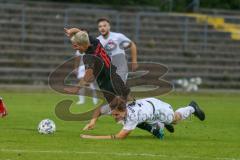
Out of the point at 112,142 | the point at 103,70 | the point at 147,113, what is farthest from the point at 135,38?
the point at 112,142

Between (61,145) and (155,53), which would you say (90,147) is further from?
(155,53)

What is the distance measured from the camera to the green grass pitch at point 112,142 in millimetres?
11422

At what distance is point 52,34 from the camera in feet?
117

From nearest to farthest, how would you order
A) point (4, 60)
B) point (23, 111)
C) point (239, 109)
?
1. point (23, 111)
2. point (239, 109)
3. point (4, 60)

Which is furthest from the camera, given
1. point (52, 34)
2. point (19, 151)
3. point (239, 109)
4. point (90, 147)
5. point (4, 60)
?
point (52, 34)

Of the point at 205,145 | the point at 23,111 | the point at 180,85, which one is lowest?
the point at 180,85

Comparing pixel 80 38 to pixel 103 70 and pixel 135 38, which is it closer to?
pixel 103 70

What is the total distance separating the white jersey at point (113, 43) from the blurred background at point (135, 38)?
47.7ft

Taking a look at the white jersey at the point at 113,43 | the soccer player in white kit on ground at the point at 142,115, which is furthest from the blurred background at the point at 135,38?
the soccer player in white kit on ground at the point at 142,115

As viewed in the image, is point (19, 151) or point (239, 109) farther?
point (239, 109)

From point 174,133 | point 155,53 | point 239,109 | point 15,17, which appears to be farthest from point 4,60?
point 174,133

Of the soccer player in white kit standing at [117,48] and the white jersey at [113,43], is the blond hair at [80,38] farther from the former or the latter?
the white jersey at [113,43]

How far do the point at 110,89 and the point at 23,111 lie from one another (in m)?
7.48

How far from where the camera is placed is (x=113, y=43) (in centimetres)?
1786
